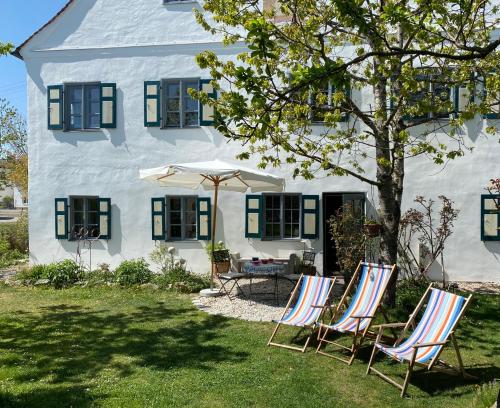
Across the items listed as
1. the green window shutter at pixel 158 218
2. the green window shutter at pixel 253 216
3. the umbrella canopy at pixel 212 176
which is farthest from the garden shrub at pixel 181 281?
the umbrella canopy at pixel 212 176

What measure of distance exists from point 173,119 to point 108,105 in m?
1.62

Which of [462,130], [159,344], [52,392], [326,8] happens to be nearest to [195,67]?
[326,8]

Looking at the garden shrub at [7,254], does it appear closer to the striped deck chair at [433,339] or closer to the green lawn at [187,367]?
the green lawn at [187,367]

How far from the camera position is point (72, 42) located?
40.5ft

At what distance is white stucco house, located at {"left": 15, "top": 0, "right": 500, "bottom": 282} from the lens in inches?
456

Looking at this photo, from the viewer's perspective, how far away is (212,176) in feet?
30.8

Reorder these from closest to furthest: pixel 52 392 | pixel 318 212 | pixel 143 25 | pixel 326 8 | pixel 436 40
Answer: pixel 52 392 → pixel 436 40 → pixel 326 8 → pixel 318 212 → pixel 143 25

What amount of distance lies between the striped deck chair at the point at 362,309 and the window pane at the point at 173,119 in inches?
269

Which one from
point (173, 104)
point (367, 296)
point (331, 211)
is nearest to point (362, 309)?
point (367, 296)

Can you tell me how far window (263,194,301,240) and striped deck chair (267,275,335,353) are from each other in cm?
453

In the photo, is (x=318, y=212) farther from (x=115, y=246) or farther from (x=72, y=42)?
(x=72, y=42)

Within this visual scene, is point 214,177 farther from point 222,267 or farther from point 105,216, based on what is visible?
point 105,216

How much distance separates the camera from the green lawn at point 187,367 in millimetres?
4598

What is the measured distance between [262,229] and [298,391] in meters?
6.88
